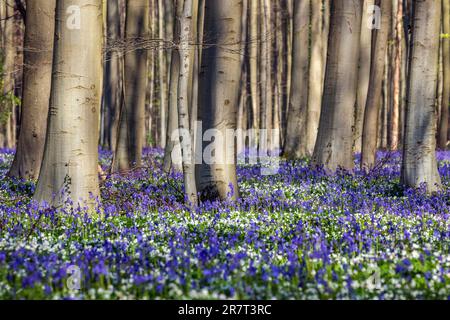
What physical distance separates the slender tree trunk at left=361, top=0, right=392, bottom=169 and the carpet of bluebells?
16.5 ft

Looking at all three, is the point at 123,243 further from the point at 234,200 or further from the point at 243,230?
the point at 234,200

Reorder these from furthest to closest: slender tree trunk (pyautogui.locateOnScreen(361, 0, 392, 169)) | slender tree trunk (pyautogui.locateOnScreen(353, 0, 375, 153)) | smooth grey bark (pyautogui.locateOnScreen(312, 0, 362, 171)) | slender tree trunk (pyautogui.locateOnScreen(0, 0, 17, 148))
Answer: slender tree trunk (pyautogui.locateOnScreen(0, 0, 17, 148)), slender tree trunk (pyautogui.locateOnScreen(353, 0, 375, 153)), slender tree trunk (pyautogui.locateOnScreen(361, 0, 392, 169)), smooth grey bark (pyautogui.locateOnScreen(312, 0, 362, 171))

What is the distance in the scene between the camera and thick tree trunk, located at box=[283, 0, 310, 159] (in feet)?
67.7

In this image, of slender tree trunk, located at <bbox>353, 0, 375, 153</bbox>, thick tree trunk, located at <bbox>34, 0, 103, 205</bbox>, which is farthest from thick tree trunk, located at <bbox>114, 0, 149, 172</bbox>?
thick tree trunk, located at <bbox>34, 0, 103, 205</bbox>

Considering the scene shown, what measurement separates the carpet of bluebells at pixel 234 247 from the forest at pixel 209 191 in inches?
1.1

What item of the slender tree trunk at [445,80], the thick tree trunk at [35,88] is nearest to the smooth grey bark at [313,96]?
the slender tree trunk at [445,80]

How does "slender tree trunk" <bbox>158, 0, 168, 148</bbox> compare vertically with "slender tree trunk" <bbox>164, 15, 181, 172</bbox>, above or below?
above

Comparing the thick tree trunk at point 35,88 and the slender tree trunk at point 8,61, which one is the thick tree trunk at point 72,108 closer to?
the thick tree trunk at point 35,88

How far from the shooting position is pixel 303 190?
37.9 feet

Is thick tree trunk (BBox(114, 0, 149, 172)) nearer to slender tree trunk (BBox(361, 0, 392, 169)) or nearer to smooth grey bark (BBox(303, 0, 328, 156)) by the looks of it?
slender tree trunk (BBox(361, 0, 392, 169))

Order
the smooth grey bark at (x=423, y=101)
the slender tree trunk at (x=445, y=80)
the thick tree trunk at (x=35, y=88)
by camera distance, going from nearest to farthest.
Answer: the smooth grey bark at (x=423, y=101), the thick tree trunk at (x=35, y=88), the slender tree trunk at (x=445, y=80)

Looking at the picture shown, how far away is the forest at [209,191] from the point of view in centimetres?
542
